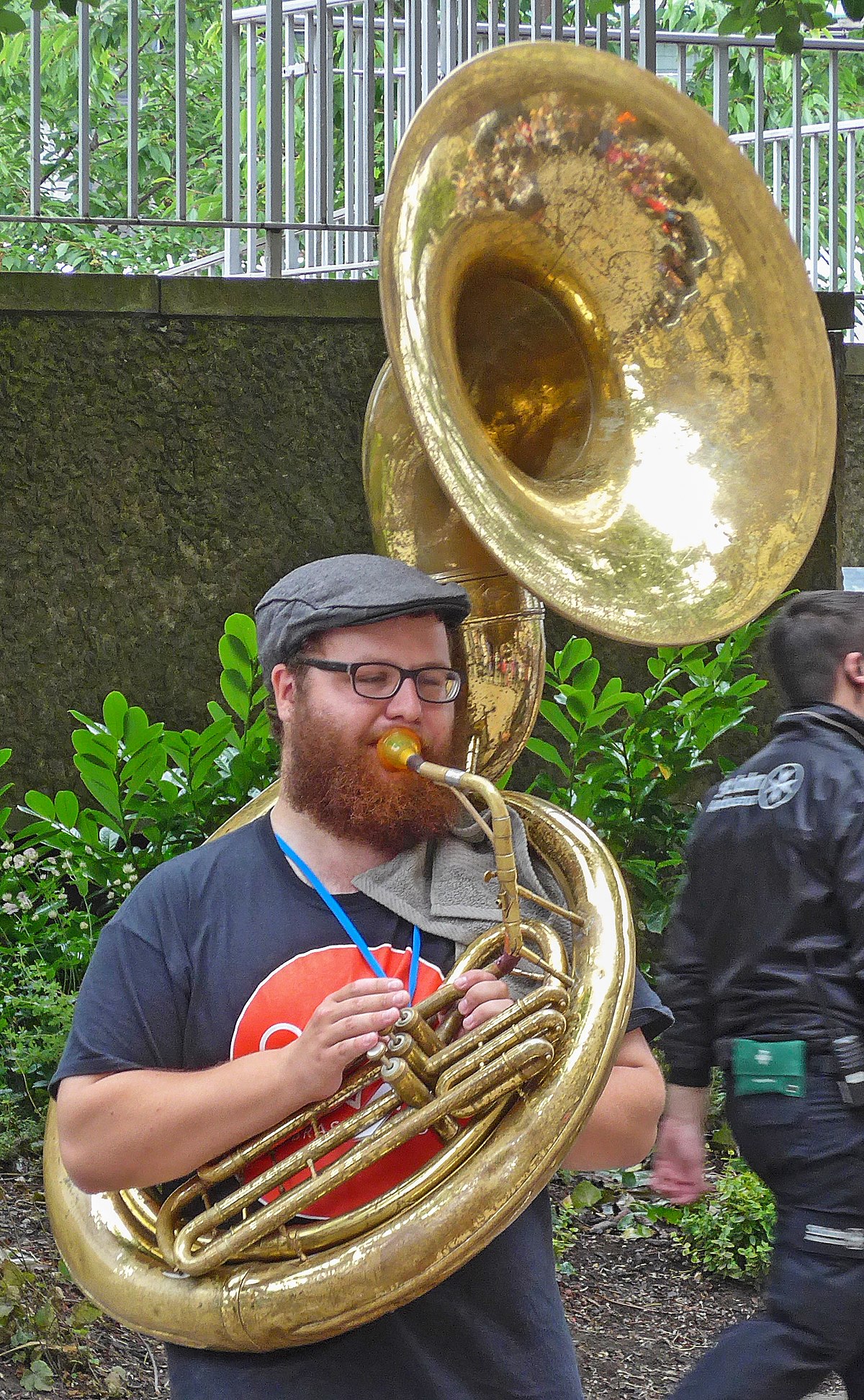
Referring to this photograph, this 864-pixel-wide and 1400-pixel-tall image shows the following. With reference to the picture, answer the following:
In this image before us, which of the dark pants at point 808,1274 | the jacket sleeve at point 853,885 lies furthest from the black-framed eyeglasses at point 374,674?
the dark pants at point 808,1274

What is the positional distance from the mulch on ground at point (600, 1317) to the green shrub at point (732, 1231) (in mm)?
39

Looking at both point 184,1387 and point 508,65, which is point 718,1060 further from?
point 508,65

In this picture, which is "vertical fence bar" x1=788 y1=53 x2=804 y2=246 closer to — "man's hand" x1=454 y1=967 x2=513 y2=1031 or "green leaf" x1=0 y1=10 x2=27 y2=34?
"green leaf" x1=0 y1=10 x2=27 y2=34

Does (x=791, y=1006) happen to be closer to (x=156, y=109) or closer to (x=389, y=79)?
(x=389, y=79)

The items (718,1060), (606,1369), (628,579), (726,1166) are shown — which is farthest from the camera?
(726,1166)

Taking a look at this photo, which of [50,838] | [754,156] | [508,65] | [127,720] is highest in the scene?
[754,156]

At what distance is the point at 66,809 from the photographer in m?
3.47

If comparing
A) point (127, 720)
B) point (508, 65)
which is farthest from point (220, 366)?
point (508, 65)

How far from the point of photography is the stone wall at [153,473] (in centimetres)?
399

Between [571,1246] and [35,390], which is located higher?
[35,390]

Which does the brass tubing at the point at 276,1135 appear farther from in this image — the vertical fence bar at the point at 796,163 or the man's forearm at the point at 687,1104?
the vertical fence bar at the point at 796,163

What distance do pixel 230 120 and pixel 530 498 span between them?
2874mm

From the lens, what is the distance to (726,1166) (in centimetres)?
356

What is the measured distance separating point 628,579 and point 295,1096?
82 cm
